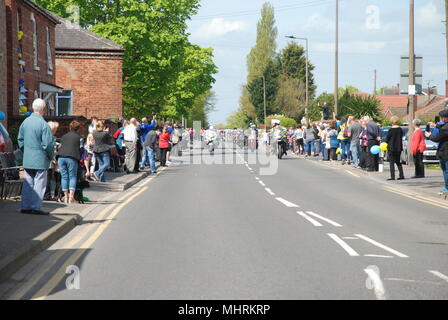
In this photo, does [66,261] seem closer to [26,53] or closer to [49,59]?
[26,53]

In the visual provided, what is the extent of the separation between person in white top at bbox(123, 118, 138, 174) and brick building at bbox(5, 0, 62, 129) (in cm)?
430

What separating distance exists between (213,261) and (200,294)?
5.61ft

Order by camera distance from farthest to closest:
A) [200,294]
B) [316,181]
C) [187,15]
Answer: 1. [187,15]
2. [316,181]
3. [200,294]

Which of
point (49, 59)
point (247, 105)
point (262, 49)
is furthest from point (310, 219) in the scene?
point (262, 49)

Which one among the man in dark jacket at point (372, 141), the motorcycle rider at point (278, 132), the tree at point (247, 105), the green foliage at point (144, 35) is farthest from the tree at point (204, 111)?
the man in dark jacket at point (372, 141)

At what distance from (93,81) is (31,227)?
1352 inches

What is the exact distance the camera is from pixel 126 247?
9094 mm

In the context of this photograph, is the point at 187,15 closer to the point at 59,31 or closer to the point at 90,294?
the point at 59,31

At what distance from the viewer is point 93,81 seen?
43781 millimetres

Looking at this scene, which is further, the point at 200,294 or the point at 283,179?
the point at 283,179

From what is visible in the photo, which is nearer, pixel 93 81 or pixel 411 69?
pixel 411 69

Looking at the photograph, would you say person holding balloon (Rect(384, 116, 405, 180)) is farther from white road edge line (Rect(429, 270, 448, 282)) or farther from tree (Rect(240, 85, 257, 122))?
tree (Rect(240, 85, 257, 122))

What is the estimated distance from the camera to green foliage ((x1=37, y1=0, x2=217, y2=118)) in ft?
149

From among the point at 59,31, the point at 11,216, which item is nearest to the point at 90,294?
the point at 11,216
